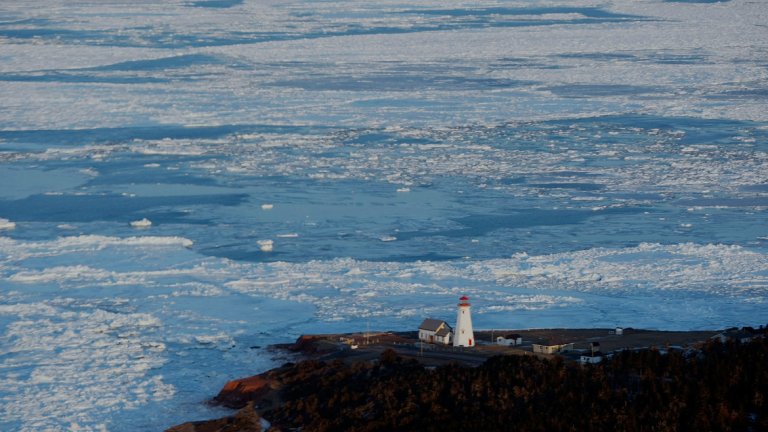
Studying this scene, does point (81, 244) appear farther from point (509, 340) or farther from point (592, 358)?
point (592, 358)

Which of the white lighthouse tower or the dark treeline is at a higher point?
the white lighthouse tower

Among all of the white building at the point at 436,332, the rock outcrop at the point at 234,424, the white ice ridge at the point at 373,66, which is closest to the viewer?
the rock outcrop at the point at 234,424

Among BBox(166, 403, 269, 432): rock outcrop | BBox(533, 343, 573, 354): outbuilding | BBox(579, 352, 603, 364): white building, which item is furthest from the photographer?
BBox(533, 343, 573, 354): outbuilding

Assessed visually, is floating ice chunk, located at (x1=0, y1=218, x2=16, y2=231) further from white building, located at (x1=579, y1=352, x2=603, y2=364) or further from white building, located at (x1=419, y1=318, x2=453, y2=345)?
white building, located at (x1=579, y1=352, x2=603, y2=364)

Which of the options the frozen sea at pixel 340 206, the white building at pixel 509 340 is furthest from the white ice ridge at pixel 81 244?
the white building at pixel 509 340

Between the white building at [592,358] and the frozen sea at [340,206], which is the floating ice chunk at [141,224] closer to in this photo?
the frozen sea at [340,206]

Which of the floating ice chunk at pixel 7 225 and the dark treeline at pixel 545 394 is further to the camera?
the floating ice chunk at pixel 7 225

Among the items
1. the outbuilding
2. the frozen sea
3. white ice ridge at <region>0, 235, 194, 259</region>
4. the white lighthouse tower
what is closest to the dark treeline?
the outbuilding
